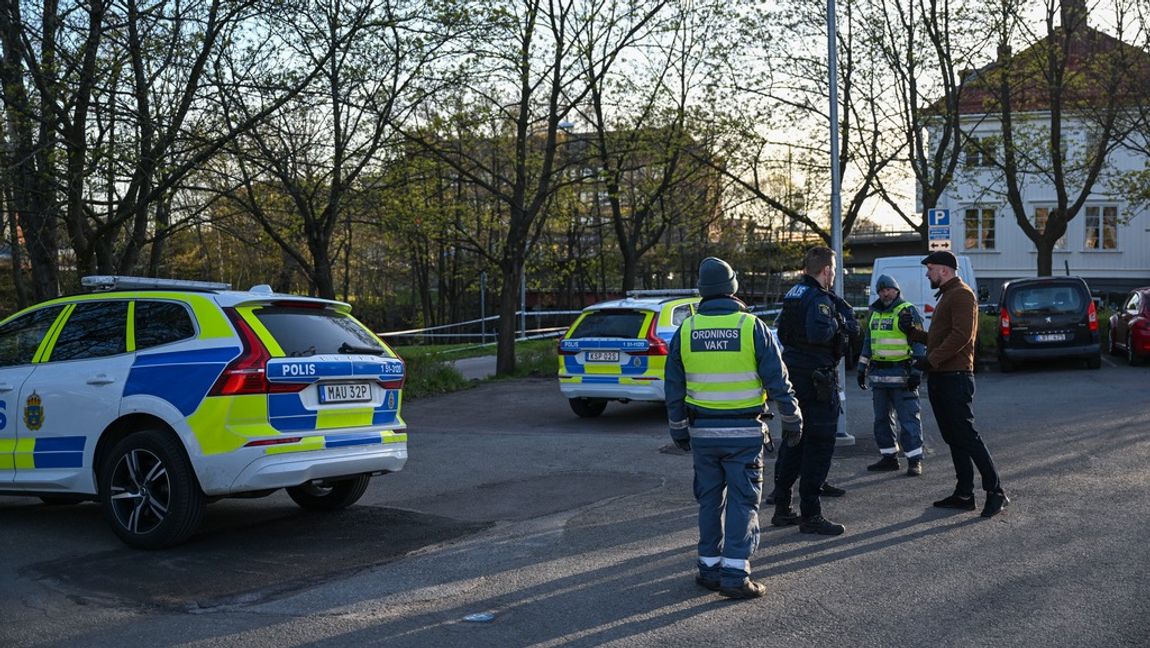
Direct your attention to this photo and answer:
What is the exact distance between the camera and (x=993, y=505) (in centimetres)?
772

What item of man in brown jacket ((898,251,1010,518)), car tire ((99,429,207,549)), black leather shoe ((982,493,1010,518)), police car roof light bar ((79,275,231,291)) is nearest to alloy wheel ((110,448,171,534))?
car tire ((99,429,207,549))

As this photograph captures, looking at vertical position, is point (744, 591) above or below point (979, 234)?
below

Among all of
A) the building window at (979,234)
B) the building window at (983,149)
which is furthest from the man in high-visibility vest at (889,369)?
the building window at (979,234)

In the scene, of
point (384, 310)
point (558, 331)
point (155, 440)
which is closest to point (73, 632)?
point (155, 440)

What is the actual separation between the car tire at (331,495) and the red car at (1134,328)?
1600cm

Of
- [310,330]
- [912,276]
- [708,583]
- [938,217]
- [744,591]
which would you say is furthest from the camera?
[912,276]

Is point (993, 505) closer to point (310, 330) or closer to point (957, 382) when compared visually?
point (957, 382)

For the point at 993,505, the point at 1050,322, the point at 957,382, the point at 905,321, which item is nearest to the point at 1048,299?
the point at 1050,322

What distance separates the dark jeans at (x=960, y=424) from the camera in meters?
7.86

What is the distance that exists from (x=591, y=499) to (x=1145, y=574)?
4.09 m

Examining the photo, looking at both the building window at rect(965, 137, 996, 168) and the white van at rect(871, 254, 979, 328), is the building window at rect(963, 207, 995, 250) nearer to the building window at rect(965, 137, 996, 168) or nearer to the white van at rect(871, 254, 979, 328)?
the building window at rect(965, 137, 996, 168)

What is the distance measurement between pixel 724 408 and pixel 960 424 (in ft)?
9.04

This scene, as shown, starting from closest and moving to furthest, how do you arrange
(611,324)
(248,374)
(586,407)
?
(248,374) → (611,324) → (586,407)

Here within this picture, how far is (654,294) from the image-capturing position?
15.4 m
